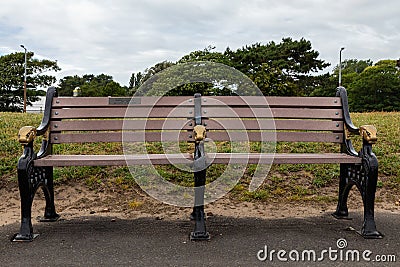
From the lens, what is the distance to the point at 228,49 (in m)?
34.2

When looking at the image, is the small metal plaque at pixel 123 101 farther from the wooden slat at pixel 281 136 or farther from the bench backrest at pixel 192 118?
the wooden slat at pixel 281 136

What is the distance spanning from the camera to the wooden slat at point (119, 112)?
14.0ft

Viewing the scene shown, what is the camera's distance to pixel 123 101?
439 centimetres

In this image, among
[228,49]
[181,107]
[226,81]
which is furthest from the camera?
[228,49]

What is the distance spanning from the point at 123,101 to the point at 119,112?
13 cm

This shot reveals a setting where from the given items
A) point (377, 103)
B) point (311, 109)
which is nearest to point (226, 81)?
point (311, 109)

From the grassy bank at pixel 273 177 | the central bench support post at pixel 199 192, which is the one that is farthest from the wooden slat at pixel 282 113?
the grassy bank at pixel 273 177

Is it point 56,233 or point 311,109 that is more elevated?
point 311,109

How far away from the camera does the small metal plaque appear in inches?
172

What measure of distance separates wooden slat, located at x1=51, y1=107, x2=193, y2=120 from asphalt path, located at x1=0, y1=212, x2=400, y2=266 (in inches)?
37.5

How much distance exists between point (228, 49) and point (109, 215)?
30714 mm

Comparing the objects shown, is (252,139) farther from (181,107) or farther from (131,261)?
(131,261)

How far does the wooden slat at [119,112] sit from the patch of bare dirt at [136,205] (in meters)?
0.95

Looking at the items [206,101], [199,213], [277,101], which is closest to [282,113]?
[277,101]
